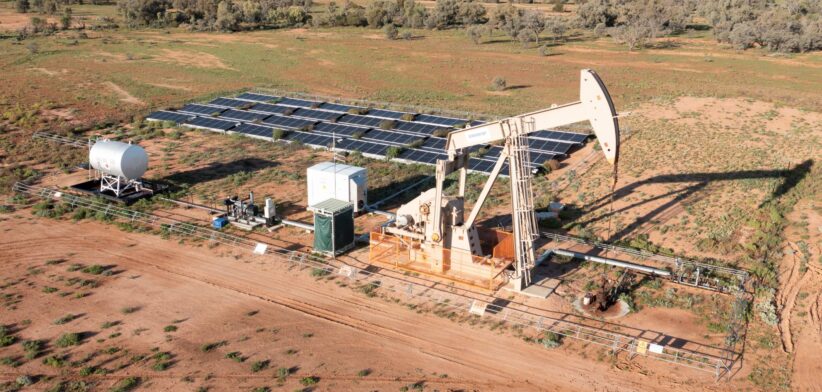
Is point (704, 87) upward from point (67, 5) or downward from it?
downward

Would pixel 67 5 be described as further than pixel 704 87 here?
Yes

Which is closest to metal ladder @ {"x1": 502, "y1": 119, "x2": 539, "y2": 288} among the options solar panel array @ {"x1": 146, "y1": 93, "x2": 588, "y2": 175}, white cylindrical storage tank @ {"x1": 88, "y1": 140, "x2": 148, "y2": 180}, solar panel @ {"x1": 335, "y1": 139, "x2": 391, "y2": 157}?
solar panel array @ {"x1": 146, "y1": 93, "x2": 588, "y2": 175}

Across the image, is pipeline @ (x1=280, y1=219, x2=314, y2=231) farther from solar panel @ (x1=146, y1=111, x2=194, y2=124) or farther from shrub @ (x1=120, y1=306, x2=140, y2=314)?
solar panel @ (x1=146, y1=111, x2=194, y2=124)

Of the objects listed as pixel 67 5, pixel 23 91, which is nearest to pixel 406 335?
pixel 23 91

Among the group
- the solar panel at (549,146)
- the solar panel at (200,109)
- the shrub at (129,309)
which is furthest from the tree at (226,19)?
the shrub at (129,309)

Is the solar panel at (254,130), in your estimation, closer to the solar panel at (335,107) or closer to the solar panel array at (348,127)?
the solar panel array at (348,127)

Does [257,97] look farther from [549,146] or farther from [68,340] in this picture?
[68,340]

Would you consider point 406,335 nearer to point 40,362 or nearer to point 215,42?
point 40,362
